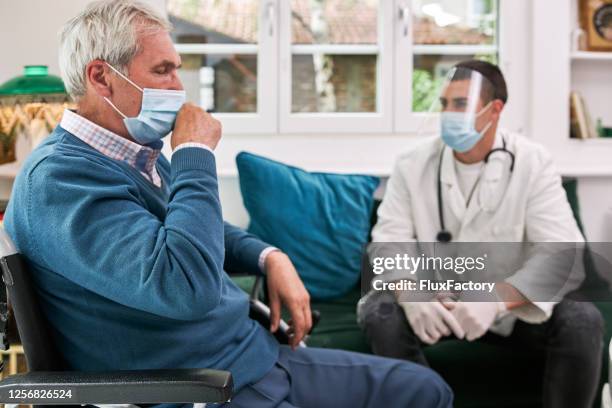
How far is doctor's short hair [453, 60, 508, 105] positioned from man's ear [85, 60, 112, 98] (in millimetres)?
1262

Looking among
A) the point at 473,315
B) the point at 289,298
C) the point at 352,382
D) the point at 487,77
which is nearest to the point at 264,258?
the point at 289,298

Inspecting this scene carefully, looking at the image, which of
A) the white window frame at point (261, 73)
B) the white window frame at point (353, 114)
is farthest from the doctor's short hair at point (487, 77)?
the white window frame at point (261, 73)

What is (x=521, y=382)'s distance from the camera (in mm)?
2229

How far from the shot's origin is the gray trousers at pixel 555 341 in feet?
6.57

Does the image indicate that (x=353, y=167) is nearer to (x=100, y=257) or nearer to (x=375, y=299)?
(x=375, y=299)

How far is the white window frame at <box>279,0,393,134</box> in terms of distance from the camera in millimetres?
3115

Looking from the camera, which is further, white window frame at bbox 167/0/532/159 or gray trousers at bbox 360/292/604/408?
white window frame at bbox 167/0/532/159

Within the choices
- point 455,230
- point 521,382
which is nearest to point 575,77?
point 455,230

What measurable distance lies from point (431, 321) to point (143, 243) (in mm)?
958

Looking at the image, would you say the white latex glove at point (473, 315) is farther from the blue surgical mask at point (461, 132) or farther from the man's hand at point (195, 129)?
the man's hand at point (195, 129)

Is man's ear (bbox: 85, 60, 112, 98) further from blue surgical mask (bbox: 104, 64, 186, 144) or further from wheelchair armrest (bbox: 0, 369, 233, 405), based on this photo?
wheelchair armrest (bbox: 0, 369, 233, 405)

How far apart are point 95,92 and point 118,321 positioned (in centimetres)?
Answer: 42

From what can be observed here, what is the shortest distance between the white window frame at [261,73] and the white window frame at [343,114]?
0.11 feet

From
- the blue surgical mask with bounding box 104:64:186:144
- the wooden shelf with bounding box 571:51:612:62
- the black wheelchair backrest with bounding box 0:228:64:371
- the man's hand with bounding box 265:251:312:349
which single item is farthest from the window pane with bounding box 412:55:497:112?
the black wheelchair backrest with bounding box 0:228:64:371
